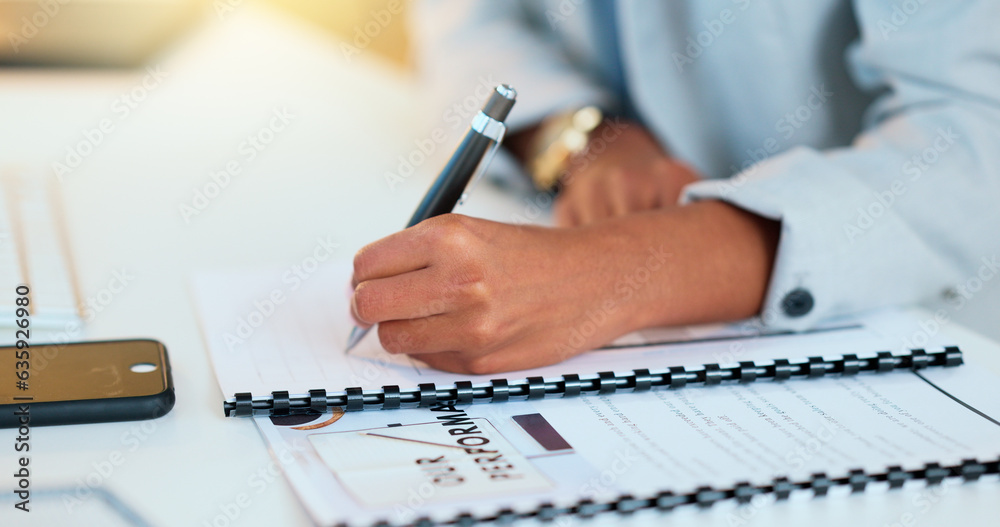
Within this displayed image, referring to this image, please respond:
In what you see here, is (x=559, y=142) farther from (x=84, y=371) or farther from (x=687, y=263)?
(x=84, y=371)

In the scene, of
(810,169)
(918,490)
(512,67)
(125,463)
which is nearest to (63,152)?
(512,67)

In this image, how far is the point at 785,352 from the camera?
0.61 m

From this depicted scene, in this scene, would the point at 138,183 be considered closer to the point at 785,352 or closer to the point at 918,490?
the point at 785,352

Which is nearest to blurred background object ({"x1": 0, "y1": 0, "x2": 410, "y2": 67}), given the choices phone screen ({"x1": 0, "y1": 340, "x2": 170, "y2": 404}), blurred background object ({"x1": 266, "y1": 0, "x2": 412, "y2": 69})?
phone screen ({"x1": 0, "y1": 340, "x2": 170, "y2": 404})

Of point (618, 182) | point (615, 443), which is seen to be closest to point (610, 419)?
point (615, 443)

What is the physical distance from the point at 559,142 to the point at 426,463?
2.14 ft

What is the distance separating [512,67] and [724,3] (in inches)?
11.5

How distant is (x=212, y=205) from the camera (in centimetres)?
89

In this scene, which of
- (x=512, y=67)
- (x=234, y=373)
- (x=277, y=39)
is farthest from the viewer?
(x=277, y=39)

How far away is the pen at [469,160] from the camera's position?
58cm

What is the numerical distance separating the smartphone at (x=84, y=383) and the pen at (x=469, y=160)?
0.43ft

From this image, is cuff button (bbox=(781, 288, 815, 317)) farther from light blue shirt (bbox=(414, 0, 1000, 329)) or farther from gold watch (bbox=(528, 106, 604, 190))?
gold watch (bbox=(528, 106, 604, 190))

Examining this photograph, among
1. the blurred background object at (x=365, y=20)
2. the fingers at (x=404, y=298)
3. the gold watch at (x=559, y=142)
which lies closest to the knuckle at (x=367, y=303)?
the fingers at (x=404, y=298)

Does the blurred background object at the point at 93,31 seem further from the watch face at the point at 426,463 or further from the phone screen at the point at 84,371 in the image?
the watch face at the point at 426,463
